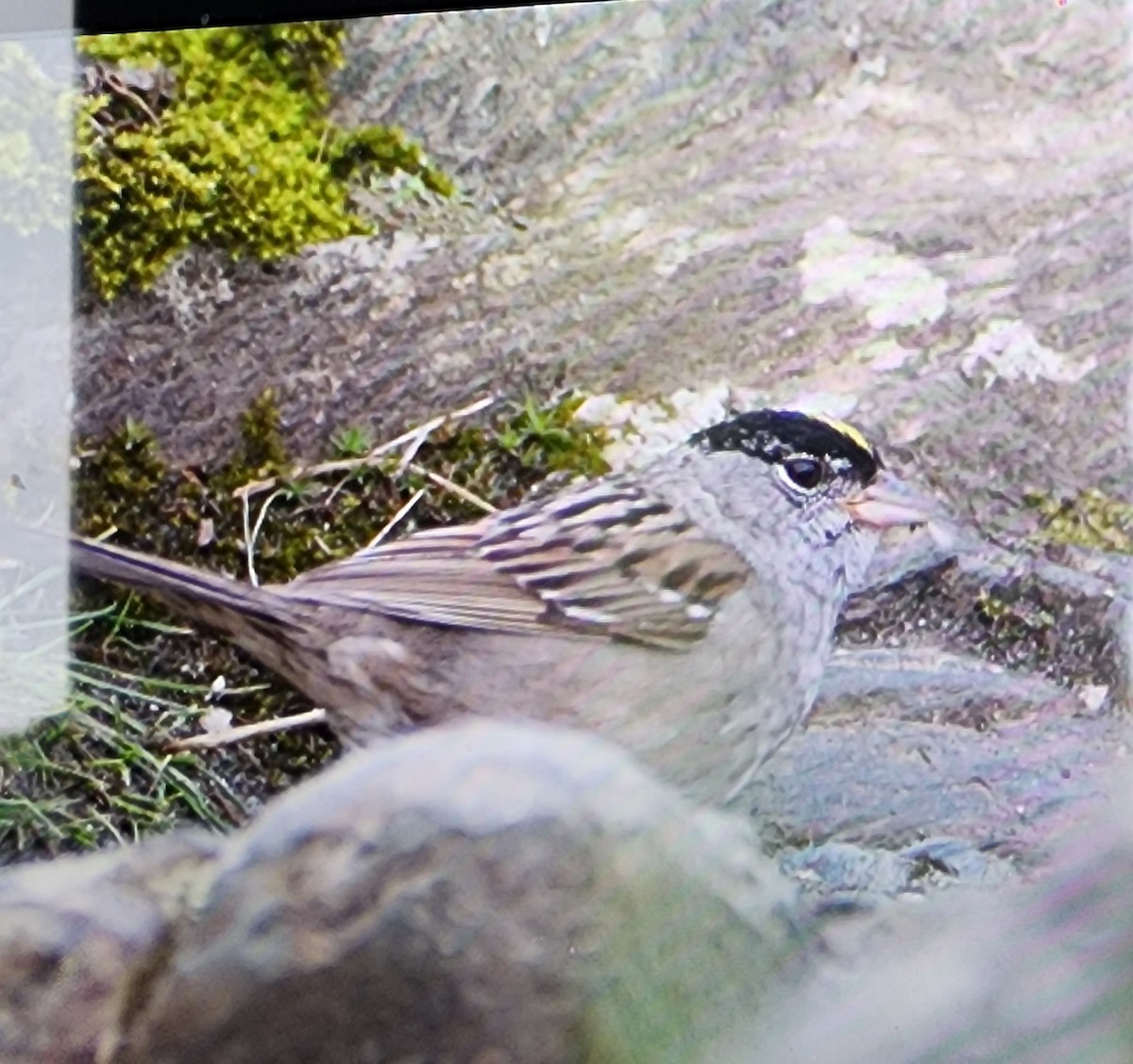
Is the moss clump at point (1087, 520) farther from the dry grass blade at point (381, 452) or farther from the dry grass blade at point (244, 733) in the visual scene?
the dry grass blade at point (244, 733)

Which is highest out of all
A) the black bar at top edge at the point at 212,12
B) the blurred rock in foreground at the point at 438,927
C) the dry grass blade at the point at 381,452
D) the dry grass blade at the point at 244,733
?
the black bar at top edge at the point at 212,12

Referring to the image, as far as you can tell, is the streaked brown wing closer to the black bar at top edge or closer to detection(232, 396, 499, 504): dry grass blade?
detection(232, 396, 499, 504): dry grass blade

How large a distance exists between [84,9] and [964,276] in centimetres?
112

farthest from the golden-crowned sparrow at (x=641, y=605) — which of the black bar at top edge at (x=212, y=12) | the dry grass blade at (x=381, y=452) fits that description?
the black bar at top edge at (x=212, y=12)

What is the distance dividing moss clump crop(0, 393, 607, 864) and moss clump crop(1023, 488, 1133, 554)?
1.64ft

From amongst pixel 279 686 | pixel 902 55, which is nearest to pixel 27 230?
pixel 279 686

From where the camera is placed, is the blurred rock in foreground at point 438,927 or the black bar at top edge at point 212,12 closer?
the blurred rock in foreground at point 438,927

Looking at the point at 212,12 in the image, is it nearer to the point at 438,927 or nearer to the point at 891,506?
the point at 891,506

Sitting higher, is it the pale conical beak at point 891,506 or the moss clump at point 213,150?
the moss clump at point 213,150

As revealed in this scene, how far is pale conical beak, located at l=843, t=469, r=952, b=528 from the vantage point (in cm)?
156

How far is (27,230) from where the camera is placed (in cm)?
172

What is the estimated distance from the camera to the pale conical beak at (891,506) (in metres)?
1.56

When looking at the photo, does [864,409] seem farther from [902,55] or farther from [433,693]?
[433,693]

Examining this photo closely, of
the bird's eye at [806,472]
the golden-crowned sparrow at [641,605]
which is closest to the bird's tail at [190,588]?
the golden-crowned sparrow at [641,605]
